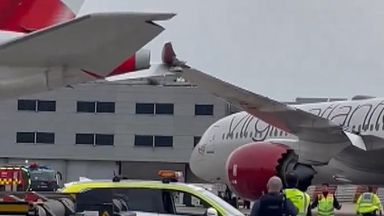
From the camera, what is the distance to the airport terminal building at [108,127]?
70.1 meters

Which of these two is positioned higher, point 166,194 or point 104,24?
point 104,24

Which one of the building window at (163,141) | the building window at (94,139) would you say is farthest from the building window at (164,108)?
the building window at (94,139)

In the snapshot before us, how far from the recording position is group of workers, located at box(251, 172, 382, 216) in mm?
10188

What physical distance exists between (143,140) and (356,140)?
47237 mm

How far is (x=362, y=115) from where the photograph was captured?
2552 centimetres

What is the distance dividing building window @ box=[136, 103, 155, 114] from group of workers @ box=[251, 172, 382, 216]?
47.2 metres

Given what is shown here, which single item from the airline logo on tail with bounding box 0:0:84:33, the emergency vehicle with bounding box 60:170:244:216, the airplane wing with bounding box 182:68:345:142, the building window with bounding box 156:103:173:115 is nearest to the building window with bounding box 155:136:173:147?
the building window with bounding box 156:103:173:115

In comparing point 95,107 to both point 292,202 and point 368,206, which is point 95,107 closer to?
point 368,206

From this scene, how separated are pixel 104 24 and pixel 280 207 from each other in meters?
4.94

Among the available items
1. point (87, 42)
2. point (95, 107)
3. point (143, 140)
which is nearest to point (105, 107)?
point (95, 107)

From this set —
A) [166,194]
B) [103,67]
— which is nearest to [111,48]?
[103,67]

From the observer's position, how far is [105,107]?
71.2m

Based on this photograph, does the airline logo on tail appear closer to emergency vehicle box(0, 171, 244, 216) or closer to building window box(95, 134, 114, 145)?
emergency vehicle box(0, 171, 244, 216)

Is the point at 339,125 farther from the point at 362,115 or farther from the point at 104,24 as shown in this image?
the point at 104,24
